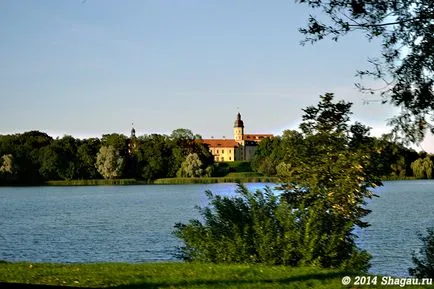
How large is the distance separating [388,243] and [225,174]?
94119 millimetres

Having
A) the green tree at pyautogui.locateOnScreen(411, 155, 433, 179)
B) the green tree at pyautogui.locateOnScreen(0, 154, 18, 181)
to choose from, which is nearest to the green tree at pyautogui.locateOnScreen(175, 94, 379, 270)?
the green tree at pyautogui.locateOnScreen(411, 155, 433, 179)

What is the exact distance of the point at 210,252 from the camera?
14961 mm

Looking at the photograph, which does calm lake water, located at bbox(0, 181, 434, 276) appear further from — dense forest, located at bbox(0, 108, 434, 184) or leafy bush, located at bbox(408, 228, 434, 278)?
dense forest, located at bbox(0, 108, 434, 184)

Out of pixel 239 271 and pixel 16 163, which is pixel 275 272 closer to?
pixel 239 271

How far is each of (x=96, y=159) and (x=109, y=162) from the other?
157 inches

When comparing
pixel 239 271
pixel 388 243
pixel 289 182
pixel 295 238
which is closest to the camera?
pixel 239 271

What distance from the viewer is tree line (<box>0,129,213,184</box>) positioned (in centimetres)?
10594

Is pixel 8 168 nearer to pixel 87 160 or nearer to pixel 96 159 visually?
pixel 87 160

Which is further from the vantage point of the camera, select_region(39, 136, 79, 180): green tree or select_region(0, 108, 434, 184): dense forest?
select_region(39, 136, 79, 180): green tree

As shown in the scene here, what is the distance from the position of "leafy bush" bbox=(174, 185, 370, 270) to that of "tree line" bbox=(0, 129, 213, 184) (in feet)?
292

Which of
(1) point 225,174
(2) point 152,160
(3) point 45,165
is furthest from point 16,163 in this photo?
(1) point 225,174

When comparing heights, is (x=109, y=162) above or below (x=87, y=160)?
below

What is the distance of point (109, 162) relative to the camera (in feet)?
346

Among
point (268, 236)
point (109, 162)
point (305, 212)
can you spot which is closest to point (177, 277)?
point (268, 236)
